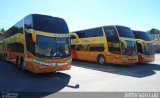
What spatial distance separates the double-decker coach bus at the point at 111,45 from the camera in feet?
50.4

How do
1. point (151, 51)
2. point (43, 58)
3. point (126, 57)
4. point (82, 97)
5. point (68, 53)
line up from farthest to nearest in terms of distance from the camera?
point (151, 51) < point (126, 57) < point (68, 53) < point (43, 58) < point (82, 97)

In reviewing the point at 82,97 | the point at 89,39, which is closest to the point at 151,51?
the point at 89,39

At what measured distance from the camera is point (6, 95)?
6840 millimetres

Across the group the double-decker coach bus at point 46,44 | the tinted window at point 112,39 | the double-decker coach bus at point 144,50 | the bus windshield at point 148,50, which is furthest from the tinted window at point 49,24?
the bus windshield at point 148,50

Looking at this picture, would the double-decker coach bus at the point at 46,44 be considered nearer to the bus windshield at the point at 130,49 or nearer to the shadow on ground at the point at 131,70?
the shadow on ground at the point at 131,70

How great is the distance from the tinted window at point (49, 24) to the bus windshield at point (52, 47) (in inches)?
21.5

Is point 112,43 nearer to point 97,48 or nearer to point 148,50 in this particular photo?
point 97,48

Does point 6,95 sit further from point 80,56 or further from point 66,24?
point 80,56

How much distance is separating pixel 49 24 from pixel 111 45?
698 centimetres

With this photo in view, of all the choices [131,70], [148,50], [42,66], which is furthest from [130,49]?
[42,66]

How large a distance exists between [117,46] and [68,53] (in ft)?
19.2

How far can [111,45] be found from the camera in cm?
1602

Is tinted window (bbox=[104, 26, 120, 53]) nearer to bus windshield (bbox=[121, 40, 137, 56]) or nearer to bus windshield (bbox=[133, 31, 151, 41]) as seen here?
bus windshield (bbox=[121, 40, 137, 56])

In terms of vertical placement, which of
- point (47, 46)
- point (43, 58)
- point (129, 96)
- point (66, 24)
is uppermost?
point (66, 24)
